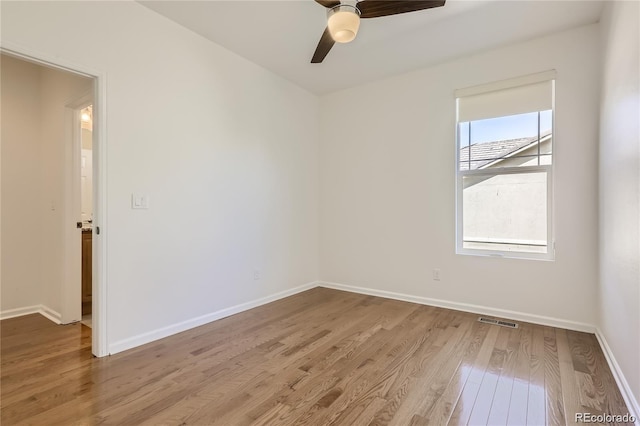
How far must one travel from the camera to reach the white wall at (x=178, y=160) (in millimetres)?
2377

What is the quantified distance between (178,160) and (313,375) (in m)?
2.14

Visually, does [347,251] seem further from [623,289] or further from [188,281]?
[623,289]

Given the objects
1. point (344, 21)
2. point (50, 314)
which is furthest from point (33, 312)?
point (344, 21)

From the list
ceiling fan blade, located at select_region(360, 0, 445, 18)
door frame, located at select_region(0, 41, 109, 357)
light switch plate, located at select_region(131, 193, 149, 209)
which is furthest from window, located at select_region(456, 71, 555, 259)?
door frame, located at select_region(0, 41, 109, 357)

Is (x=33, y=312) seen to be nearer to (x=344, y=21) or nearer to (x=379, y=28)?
(x=344, y=21)

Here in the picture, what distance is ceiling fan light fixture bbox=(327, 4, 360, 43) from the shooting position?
77.2 inches

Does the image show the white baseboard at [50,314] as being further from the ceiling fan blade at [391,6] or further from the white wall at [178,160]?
the ceiling fan blade at [391,6]

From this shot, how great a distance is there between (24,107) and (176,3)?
227 cm

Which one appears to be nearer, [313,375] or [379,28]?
[313,375]

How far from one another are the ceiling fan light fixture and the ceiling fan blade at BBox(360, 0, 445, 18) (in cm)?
8

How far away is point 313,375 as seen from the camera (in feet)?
6.89

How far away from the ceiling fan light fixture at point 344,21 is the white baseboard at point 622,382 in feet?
8.69

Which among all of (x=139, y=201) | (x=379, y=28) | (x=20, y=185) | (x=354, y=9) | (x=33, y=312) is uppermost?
(x=379, y=28)

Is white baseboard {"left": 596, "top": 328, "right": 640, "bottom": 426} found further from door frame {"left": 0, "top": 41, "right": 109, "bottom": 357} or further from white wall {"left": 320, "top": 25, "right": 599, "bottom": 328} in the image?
door frame {"left": 0, "top": 41, "right": 109, "bottom": 357}
